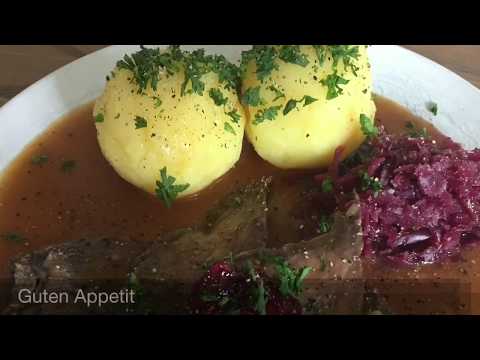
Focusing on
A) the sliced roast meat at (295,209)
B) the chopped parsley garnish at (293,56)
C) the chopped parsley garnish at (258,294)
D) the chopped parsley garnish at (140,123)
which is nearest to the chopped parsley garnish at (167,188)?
the chopped parsley garnish at (140,123)

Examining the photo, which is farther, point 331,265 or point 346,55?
point 346,55

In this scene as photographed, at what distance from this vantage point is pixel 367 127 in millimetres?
2887

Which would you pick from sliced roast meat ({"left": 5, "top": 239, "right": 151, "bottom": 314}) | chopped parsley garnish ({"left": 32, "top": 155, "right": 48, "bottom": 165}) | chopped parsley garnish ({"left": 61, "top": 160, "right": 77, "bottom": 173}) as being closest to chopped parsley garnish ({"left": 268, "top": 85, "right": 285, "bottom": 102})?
sliced roast meat ({"left": 5, "top": 239, "right": 151, "bottom": 314})

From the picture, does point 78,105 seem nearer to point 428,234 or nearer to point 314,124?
point 314,124

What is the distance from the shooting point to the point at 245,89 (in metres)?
2.84

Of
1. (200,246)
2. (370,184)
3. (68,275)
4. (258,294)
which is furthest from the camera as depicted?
(370,184)

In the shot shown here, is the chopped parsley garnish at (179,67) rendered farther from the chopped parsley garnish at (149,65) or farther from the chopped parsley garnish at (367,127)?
the chopped parsley garnish at (367,127)

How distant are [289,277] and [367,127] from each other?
0.94 m

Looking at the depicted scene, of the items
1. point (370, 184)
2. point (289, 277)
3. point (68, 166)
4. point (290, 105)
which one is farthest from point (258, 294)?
point (68, 166)

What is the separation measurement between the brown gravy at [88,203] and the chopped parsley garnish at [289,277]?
0.40 meters

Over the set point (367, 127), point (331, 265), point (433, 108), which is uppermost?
point (433, 108)

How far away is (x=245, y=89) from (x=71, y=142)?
3.16ft

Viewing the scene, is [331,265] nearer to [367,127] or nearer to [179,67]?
[367,127]

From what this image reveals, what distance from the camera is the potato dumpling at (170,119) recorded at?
2645 mm
